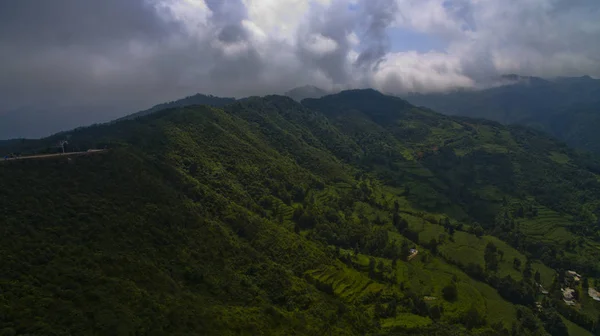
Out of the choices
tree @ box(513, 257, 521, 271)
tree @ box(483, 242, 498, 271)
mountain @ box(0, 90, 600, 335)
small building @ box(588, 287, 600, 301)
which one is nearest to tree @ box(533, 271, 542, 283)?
mountain @ box(0, 90, 600, 335)

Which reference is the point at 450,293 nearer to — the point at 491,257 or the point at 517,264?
the point at 491,257

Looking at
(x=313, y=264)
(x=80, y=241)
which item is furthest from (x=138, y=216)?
(x=313, y=264)

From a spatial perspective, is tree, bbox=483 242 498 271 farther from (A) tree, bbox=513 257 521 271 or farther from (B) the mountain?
(A) tree, bbox=513 257 521 271

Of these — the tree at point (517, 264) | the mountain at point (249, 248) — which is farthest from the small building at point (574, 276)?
the tree at point (517, 264)

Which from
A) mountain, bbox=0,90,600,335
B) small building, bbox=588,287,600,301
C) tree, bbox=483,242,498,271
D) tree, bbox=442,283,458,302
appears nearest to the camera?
mountain, bbox=0,90,600,335

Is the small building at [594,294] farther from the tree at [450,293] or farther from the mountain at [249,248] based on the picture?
the tree at [450,293]

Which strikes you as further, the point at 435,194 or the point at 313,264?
the point at 435,194

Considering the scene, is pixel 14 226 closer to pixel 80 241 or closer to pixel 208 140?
pixel 80 241
